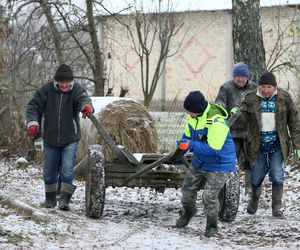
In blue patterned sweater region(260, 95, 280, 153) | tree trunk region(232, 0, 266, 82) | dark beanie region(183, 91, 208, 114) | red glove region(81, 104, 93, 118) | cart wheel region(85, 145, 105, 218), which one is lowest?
cart wheel region(85, 145, 105, 218)

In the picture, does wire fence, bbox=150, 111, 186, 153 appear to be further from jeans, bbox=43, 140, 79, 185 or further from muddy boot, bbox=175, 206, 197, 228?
muddy boot, bbox=175, 206, 197, 228

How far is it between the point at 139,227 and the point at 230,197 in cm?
104

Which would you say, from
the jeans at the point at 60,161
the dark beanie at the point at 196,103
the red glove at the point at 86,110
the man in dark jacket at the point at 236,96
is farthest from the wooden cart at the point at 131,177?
the man in dark jacket at the point at 236,96

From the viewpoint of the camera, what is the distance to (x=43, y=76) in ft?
49.2

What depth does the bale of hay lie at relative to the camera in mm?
11328

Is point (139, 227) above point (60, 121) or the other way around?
the other way around

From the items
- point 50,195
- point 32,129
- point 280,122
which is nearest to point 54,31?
point 50,195

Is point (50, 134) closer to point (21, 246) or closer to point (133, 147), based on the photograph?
point (21, 246)

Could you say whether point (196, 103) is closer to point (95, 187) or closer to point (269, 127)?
point (95, 187)

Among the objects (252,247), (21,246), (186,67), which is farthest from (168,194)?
(186,67)

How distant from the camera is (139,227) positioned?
751 cm

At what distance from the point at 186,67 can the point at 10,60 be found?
14900mm

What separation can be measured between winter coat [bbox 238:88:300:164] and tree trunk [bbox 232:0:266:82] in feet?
10.2

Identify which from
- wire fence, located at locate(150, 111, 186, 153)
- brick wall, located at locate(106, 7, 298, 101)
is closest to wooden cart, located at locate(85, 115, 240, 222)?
wire fence, located at locate(150, 111, 186, 153)
